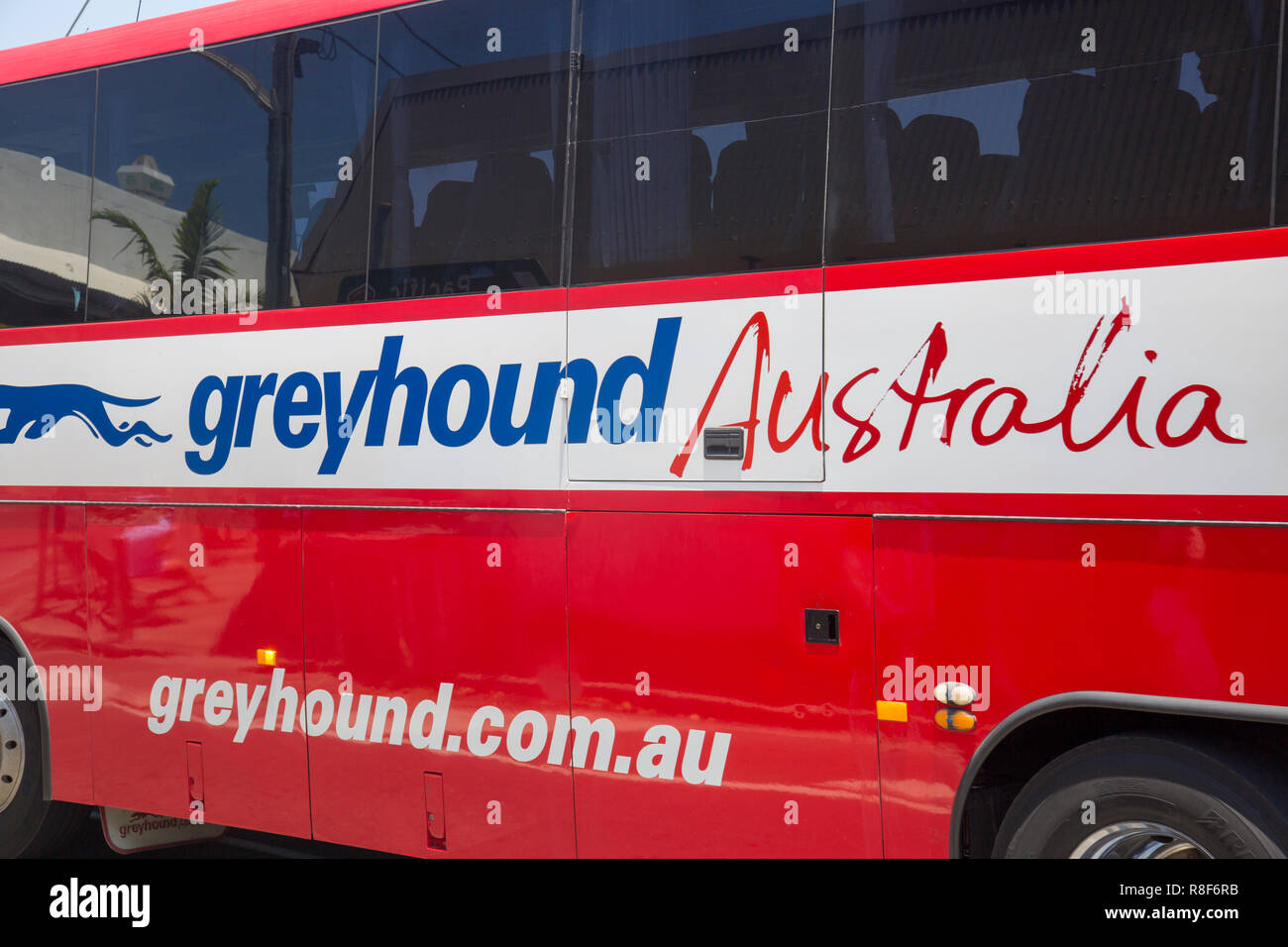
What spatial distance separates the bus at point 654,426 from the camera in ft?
11.0

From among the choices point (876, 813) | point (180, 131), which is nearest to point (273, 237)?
point (180, 131)

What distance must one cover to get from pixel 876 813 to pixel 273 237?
3407mm

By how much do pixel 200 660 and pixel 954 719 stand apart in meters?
3.37

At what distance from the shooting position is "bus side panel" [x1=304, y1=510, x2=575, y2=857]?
4.42m

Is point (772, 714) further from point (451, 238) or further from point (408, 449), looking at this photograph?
point (451, 238)

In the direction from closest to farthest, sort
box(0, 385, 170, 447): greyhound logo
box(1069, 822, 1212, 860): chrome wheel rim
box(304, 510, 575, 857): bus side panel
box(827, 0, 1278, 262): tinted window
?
box(827, 0, 1278, 262): tinted window
box(1069, 822, 1212, 860): chrome wheel rim
box(304, 510, 575, 857): bus side panel
box(0, 385, 170, 447): greyhound logo

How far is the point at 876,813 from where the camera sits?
3.80 meters

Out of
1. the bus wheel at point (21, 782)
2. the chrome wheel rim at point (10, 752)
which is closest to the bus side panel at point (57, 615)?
the bus wheel at point (21, 782)

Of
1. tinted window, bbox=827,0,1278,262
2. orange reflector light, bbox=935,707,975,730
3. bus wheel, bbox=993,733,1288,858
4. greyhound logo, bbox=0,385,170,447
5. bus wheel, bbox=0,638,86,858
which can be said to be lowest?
bus wheel, bbox=0,638,86,858

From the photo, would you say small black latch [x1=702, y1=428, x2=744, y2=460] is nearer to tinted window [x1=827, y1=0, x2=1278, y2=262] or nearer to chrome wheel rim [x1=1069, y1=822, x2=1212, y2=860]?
tinted window [x1=827, y1=0, x2=1278, y2=262]

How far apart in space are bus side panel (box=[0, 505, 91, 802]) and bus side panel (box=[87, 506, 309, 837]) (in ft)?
0.32

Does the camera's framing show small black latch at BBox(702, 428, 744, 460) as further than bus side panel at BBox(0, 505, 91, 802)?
No

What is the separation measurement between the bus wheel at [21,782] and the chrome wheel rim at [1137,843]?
4931 millimetres

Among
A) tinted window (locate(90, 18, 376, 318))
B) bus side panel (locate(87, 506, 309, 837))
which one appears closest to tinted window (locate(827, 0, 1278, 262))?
tinted window (locate(90, 18, 376, 318))
